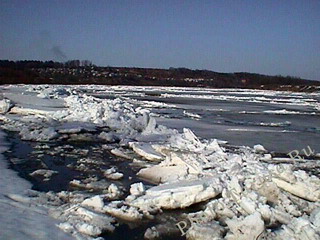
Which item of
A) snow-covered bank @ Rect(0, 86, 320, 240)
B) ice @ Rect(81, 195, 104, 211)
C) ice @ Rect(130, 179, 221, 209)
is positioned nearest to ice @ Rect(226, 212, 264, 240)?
snow-covered bank @ Rect(0, 86, 320, 240)

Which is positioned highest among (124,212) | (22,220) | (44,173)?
(22,220)

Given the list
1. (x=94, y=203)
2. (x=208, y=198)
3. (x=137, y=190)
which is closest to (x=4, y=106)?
(x=137, y=190)

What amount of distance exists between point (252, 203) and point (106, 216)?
2176 mm

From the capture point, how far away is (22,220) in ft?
15.6

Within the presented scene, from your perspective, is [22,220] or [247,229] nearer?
[247,229]

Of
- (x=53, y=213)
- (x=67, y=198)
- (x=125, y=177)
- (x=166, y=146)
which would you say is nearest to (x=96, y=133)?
(x=166, y=146)

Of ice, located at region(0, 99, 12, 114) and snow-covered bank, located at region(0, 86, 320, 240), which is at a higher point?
snow-covered bank, located at region(0, 86, 320, 240)

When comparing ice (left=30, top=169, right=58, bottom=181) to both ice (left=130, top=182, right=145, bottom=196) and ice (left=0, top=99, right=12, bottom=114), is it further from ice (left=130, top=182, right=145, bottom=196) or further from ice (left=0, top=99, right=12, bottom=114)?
ice (left=0, top=99, right=12, bottom=114)

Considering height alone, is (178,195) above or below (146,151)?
above

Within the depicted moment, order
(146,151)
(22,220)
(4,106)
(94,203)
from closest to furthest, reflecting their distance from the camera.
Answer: (22,220) < (94,203) < (146,151) < (4,106)

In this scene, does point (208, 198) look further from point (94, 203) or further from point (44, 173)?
point (44, 173)

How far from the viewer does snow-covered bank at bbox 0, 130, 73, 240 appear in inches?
170

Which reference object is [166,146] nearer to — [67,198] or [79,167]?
[79,167]

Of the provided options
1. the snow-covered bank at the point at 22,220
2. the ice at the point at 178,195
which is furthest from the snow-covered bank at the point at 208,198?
the snow-covered bank at the point at 22,220
